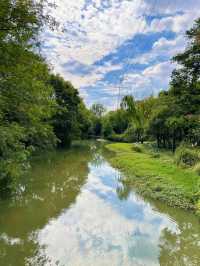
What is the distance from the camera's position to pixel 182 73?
19.0m

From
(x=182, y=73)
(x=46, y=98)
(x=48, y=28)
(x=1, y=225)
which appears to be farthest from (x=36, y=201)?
(x=182, y=73)

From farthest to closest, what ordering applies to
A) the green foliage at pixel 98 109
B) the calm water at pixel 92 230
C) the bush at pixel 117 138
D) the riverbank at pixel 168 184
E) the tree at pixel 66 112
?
the green foliage at pixel 98 109, the bush at pixel 117 138, the tree at pixel 66 112, the riverbank at pixel 168 184, the calm water at pixel 92 230

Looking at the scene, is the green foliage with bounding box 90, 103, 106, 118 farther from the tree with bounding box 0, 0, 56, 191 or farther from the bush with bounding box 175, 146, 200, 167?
the tree with bounding box 0, 0, 56, 191

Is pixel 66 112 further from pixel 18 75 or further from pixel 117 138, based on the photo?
pixel 117 138

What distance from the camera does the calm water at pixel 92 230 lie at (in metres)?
6.16

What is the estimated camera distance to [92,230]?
7801 mm

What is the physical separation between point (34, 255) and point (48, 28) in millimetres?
5448

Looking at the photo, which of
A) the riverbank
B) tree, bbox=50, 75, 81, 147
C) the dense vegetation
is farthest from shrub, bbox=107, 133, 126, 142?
the dense vegetation

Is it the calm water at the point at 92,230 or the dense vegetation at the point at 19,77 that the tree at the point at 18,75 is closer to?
the dense vegetation at the point at 19,77

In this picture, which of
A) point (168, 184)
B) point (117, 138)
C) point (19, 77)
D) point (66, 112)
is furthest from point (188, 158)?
point (117, 138)

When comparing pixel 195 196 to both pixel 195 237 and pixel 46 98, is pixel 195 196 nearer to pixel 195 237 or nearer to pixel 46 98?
pixel 195 237

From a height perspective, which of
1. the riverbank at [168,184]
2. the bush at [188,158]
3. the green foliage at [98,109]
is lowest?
the riverbank at [168,184]

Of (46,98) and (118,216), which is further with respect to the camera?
(118,216)

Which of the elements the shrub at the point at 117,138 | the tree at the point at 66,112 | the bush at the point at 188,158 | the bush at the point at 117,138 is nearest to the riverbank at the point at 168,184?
the bush at the point at 188,158
